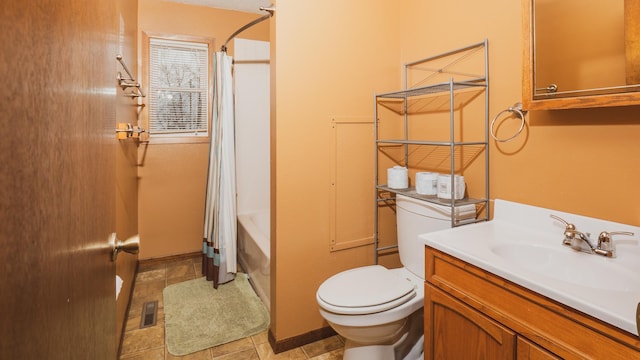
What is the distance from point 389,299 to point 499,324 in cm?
53

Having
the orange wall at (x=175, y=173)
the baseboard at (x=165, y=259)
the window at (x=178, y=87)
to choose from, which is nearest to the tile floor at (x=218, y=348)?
the baseboard at (x=165, y=259)

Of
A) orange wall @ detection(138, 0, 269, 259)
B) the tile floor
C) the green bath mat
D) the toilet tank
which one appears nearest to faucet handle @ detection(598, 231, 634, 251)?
the toilet tank

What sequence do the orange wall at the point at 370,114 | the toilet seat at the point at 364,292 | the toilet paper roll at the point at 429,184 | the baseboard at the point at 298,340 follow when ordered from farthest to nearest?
1. the baseboard at the point at 298,340
2. the toilet paper roll at the point at 429,184
3. the toilet seat at the point at 364,292
4. the orange wall at the point at 370,114

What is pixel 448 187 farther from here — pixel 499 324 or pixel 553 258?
pixel 499 324

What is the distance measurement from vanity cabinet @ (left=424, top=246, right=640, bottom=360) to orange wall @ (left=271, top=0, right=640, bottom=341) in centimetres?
57

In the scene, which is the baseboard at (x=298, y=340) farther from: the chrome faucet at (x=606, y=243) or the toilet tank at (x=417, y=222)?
the chrome faucet at (x=606, y=243)

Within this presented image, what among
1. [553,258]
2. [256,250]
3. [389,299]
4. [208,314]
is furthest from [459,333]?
[208,314]

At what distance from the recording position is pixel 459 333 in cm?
128

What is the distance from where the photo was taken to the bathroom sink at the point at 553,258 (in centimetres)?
90

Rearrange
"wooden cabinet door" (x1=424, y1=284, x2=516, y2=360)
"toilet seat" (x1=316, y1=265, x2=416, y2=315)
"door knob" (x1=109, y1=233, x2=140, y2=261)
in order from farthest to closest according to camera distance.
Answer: "toilet seat" (x1=316, y1=265, x2=416, y2=315) → "wooden cabinet door" (x1=424, y1=284, x2=516, y2=360) → "door knob" (x1=109, y1=233, x2=140, y2=261)

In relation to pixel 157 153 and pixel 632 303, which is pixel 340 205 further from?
pixel 157 153

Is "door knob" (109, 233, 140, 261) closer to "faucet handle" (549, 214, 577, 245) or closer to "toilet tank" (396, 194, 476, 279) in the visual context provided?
"toilet tank" (396, 194, 476, 279)

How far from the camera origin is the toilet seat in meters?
1.54

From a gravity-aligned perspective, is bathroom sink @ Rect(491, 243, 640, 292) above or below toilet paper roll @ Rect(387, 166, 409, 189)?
below
